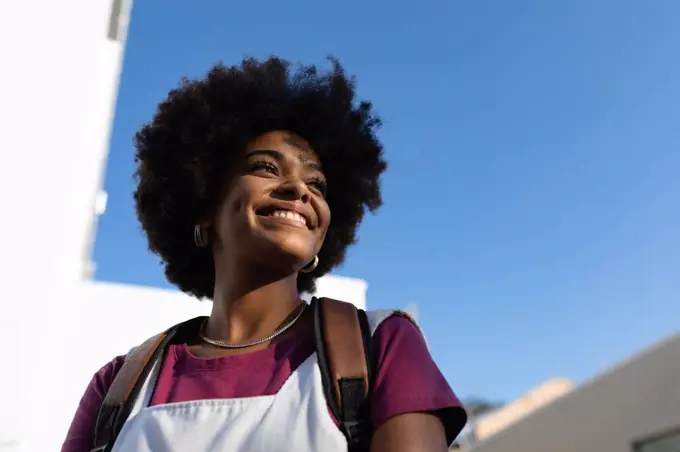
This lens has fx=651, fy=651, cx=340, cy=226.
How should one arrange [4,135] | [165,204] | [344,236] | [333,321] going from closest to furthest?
[333,321]
[165,204]
[344,236]
[4,135]

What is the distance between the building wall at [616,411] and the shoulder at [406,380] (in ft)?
18.7

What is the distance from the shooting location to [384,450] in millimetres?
1096

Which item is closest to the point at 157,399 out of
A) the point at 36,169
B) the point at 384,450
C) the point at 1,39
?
the point at 384,450

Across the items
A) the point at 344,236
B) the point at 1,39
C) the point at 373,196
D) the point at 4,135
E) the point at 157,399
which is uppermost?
the point at 1,39

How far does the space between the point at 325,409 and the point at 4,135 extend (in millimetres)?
2321

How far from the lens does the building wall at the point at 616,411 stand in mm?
6246

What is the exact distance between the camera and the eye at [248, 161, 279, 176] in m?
→ 1.59

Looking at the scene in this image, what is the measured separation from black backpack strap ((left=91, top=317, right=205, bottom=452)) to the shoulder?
51 cm

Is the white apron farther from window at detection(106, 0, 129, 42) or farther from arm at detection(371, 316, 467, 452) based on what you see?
window at detection(106, 0, 129, 42)

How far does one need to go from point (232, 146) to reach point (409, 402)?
3.08 ft

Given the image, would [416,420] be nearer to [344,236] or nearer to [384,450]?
[384,450]

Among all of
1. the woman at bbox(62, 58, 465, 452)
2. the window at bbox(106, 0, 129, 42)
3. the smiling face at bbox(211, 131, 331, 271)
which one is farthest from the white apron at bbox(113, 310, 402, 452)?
the window at bbox(106, 0, 129, 42)

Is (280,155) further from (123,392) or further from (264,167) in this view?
(123,392)

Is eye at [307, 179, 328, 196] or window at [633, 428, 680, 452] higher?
eye at [307, 179, 328, 196]
